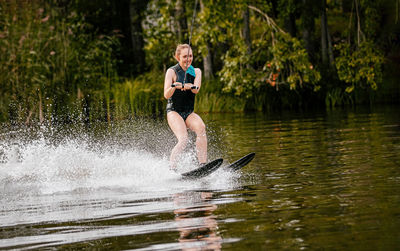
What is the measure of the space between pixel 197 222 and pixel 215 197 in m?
1.41

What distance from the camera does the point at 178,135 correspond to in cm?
997

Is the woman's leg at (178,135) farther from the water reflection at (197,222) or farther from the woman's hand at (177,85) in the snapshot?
the water reflection at (197,222)

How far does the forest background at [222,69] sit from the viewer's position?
20094 millimetres

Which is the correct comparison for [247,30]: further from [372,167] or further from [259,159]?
[372,167]

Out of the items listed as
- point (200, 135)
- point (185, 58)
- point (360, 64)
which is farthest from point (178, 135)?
point (360, 64)

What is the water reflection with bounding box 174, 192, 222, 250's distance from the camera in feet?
18.1

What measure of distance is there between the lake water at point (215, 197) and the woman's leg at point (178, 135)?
23 centimetres

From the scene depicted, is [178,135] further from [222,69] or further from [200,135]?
[222,69]

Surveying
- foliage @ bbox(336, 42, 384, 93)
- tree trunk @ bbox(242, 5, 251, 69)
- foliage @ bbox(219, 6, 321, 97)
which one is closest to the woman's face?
foliage @ bbox(219, 6, 321, 97)

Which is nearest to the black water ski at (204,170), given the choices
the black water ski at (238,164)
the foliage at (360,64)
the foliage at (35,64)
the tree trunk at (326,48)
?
the black water ski at (238,164)

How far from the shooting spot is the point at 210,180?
931cm

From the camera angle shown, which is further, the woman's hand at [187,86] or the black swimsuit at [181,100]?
the black swimsuit at [181,100]

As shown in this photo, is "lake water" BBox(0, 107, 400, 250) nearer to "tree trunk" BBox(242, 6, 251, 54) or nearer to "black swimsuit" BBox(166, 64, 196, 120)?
"black swimsuit" BBox(166, 64, 196, 120)

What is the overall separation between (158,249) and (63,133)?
13.3m
